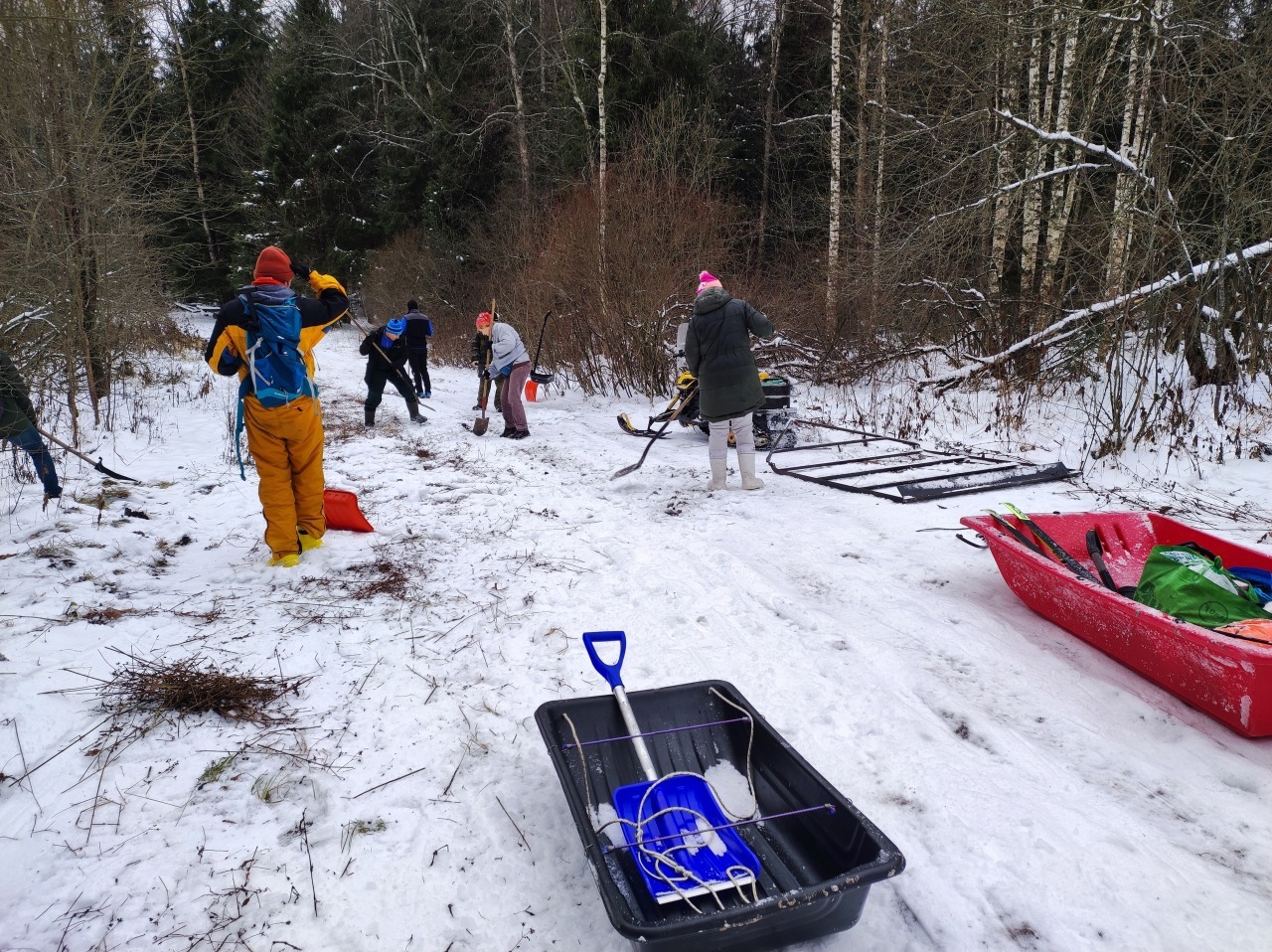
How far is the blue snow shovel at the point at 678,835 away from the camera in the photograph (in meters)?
1.99

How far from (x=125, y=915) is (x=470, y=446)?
7.11m

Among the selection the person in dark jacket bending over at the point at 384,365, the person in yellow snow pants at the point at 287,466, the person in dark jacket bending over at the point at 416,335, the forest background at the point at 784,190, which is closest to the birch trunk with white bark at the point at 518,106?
the forest background at the point at 784,190

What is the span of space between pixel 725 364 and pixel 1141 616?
3924 millimetres

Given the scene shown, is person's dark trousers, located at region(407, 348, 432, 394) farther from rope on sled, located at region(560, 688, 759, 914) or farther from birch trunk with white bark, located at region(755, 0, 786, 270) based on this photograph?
rope on sled, located at region(560, 688, 759, 914)

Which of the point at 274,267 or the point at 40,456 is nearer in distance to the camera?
the point at 274,267

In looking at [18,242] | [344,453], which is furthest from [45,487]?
[18,242]

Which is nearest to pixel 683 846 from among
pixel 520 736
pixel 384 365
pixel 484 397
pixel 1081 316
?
pixel 520 736

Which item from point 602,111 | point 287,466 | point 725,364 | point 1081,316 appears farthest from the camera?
point 602,111

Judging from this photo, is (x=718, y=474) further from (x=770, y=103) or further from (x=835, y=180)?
(x=770, y=103)

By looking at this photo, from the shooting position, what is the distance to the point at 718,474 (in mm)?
6586

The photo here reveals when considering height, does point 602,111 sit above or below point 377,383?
above

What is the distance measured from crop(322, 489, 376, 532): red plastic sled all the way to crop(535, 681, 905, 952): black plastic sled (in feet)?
10.9

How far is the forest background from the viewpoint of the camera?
7.63 metres

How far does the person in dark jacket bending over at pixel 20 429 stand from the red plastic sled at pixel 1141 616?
22.7 feet
